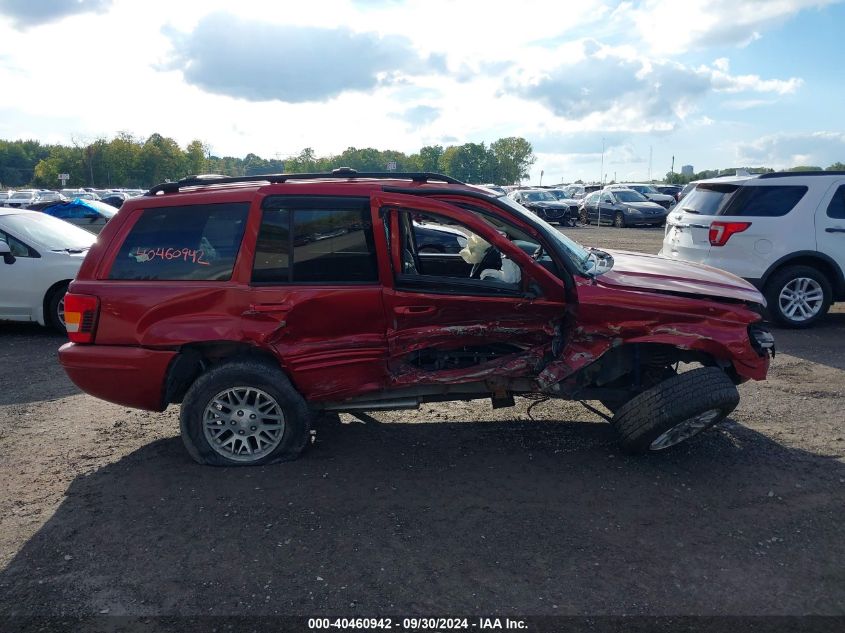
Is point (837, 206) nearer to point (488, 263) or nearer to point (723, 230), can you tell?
point (723, 230)

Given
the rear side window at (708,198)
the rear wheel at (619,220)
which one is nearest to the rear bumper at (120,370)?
the rear side window at (708,198)

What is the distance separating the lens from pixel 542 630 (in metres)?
3.06

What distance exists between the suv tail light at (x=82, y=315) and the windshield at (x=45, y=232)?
407cm

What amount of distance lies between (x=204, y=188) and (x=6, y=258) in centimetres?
496

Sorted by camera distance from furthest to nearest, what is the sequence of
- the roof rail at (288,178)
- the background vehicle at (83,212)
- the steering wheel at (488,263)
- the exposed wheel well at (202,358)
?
the background vehicle at (83,212)
the steering wheel at (488,263)
the roof rail at (288,178)
the exposed wheel well at (202,358)

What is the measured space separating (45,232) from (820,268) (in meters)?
9.91

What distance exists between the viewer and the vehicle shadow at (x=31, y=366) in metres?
6.53

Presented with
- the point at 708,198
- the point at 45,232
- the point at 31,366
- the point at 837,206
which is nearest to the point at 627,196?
the point at 708,198

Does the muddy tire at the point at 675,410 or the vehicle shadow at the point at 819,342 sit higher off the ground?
the muddy tire at the point at 675,410

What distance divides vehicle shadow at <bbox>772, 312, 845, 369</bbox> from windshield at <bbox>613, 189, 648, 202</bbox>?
66.2 ft

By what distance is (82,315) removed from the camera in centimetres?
472

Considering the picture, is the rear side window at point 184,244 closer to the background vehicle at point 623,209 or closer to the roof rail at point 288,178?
the roof rail at point 288,178

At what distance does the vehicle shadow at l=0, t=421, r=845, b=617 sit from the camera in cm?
331

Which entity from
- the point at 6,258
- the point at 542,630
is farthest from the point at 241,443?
the point at 6,258
